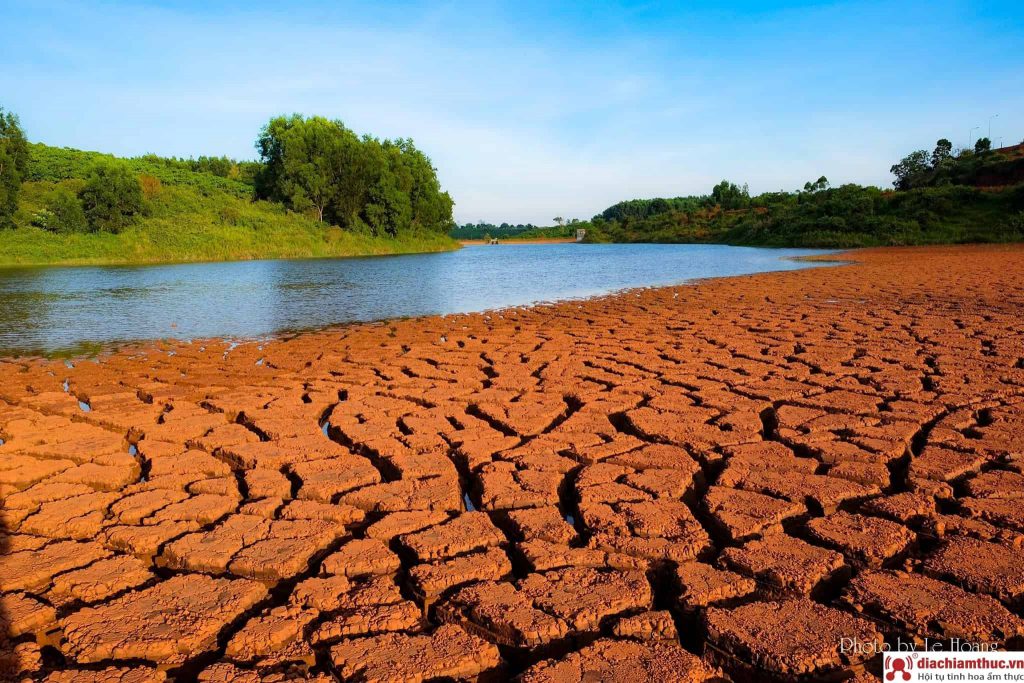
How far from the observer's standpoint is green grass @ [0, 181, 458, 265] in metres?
25.4

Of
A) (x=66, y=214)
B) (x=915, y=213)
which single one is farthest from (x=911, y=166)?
(x=66, y=214)

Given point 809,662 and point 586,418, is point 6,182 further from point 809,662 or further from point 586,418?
point 809,662

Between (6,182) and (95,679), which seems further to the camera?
(6,182)

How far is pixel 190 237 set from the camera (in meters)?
28.6

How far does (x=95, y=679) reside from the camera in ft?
5.44

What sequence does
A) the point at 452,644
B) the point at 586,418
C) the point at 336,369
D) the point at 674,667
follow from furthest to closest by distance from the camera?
1. the point at 336,369
2. the point at 586,418
3. the point at 452,644
4. the point at 674,667

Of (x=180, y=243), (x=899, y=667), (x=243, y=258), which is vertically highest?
(x=180, y=243)

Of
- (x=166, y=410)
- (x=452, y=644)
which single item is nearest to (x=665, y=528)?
(x=452, y=644)

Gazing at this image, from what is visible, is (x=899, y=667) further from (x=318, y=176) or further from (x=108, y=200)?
(x=318, y=176)

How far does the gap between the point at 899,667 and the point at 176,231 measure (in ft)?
106

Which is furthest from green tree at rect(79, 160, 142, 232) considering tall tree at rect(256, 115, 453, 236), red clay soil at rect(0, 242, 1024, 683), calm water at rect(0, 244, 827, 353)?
red clay soil at rect(0, 242, 1024, 683)

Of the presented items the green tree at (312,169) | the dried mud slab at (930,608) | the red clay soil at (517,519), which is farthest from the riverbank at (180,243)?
the dried mud slab at (930,608)

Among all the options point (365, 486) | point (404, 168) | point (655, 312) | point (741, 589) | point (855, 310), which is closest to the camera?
point (741, 589)

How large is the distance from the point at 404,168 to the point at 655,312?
3816 centimetres
